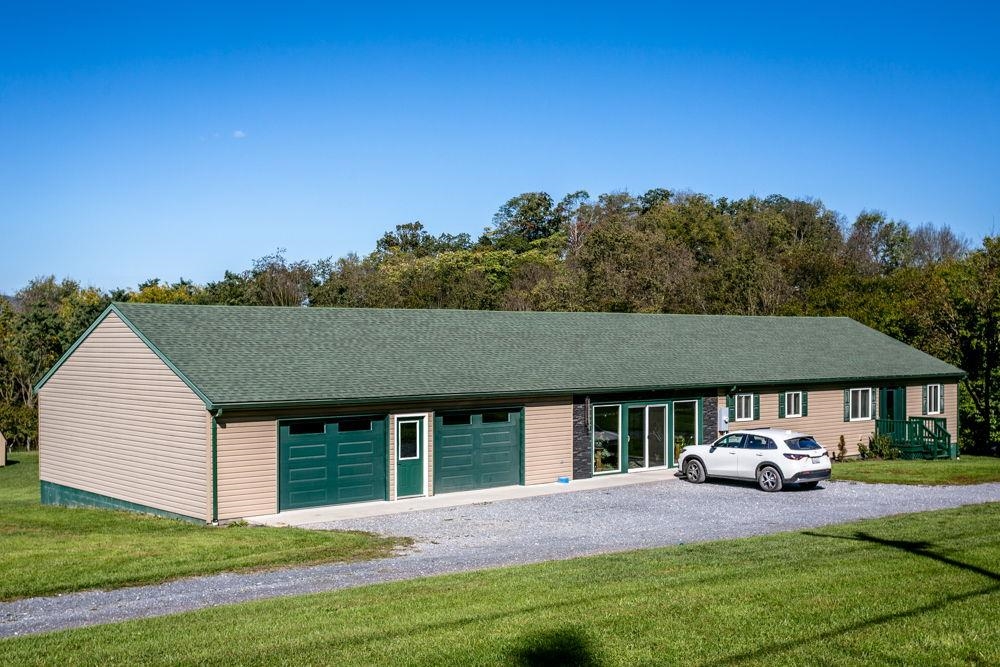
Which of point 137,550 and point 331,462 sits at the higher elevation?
point 331,462

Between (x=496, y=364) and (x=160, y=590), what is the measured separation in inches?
571

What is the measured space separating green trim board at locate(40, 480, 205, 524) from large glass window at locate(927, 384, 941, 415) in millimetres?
27344

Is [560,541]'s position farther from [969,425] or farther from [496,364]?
[969,425]

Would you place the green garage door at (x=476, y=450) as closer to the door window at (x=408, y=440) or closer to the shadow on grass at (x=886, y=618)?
the door window at (x=408, y=440)

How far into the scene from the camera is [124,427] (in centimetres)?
2331

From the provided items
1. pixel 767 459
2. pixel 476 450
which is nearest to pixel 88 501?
pixel 476 450

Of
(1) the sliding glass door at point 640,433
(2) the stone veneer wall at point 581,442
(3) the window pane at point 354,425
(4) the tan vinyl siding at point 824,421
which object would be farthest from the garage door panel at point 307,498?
(4) the tan vinyl siding at point 824,421

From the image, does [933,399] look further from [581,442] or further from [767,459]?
[581,442]

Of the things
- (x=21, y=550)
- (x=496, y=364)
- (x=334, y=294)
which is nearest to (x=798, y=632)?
(x=21, y=550)

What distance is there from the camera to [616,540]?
679 inches

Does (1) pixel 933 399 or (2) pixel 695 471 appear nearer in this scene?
(2) pixel 695 471

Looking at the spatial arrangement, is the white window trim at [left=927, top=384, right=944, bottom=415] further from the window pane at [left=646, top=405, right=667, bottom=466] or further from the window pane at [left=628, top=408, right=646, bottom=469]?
the window pane at [left=628, top=408, right=646, bottom=469]

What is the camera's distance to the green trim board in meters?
21.8

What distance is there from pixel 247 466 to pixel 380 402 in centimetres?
336
